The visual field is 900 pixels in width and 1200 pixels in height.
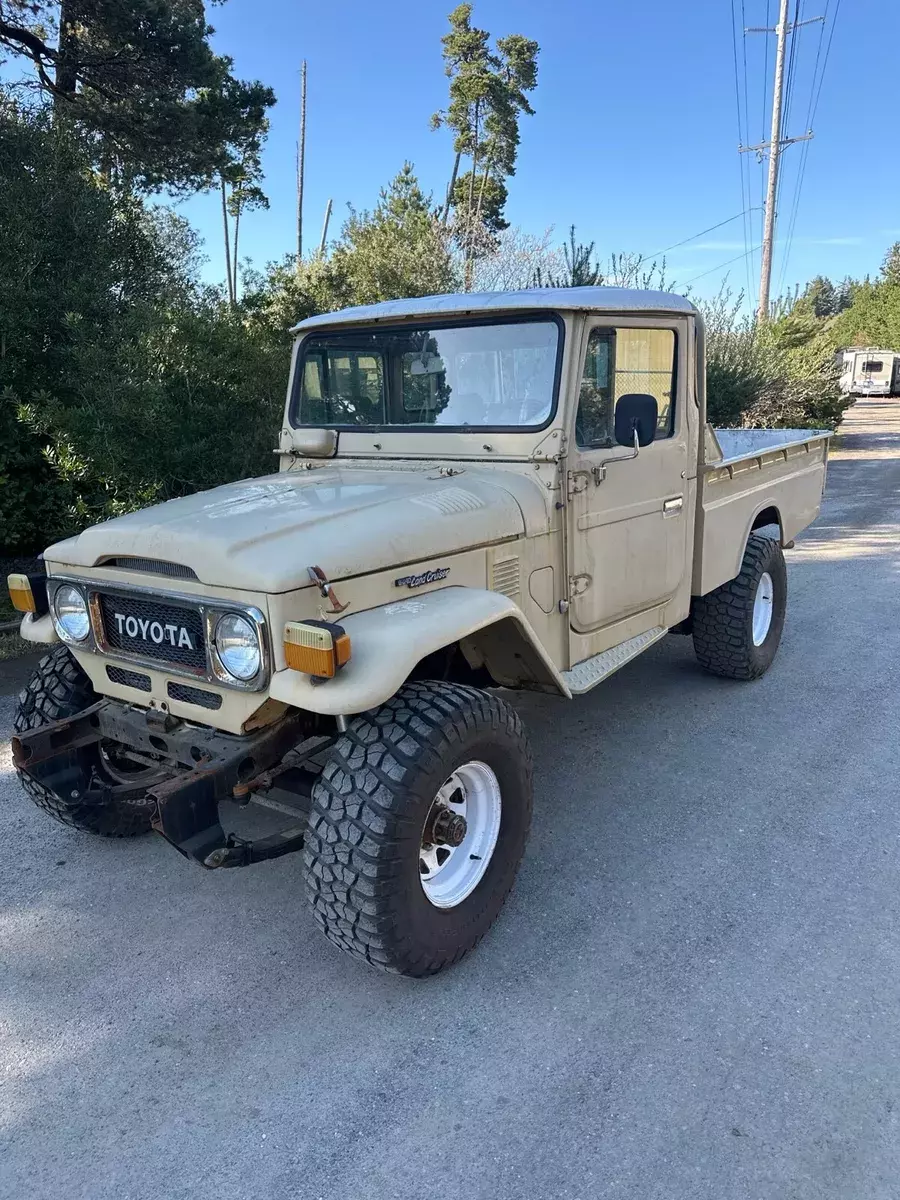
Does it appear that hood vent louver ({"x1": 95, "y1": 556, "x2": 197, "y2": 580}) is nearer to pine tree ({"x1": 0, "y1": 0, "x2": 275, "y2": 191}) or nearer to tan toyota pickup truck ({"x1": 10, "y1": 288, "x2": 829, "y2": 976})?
tan toyota pickup truck ({"x1": 10, "y1": 288, "x2": 829, "y2": 976})

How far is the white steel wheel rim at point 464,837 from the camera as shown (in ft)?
9.39

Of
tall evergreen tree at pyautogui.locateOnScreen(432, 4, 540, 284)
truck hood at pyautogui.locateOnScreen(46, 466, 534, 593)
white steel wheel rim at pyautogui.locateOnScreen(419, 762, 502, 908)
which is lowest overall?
white steel wheel rim at pyautogui.locateOnScreen(419, 762, 502, 908)

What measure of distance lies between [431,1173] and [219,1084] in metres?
0.68

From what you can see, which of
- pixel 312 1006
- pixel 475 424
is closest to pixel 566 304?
pixel 475 424

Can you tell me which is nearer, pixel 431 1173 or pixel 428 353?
pixel 431 1173

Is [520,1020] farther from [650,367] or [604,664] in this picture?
[650,367]

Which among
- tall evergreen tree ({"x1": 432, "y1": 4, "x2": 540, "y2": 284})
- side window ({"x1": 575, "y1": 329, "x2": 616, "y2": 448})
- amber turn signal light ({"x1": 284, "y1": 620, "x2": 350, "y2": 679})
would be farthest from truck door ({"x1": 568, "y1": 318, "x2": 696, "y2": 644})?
tall evergreen tree ({"x1": 432, "y1": 4, "x2": 540, "y2": 284})

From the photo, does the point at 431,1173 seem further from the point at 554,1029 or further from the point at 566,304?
the point at 566,304

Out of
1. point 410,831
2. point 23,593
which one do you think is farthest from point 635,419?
point 23,593

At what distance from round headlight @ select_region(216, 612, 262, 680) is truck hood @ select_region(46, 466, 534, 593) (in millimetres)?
117

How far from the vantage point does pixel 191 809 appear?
8.40 ft

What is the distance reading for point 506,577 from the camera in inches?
132

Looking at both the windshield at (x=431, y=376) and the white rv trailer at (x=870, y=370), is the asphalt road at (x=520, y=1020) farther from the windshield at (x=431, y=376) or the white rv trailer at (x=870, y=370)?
the white rv trailer at (x=870, y=370)

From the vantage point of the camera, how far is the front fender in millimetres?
2439
